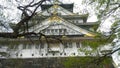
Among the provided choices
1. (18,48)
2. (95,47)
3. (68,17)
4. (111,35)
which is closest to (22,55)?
(18,48)

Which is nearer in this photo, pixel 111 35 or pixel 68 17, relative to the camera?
pixel 111 35

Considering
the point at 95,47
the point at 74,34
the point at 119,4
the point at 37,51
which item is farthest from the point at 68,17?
the point at 119,4

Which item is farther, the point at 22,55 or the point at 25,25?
the point at 22,55

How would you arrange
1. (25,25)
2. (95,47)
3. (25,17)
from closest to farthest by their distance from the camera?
1. (25,17)
2. (25,25)
3. (95,47)

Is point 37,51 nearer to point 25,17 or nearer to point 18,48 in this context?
point 18,48

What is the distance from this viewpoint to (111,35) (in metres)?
12.9

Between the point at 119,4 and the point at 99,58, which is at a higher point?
the point at 119,4

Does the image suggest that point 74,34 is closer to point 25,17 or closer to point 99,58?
point 99,58

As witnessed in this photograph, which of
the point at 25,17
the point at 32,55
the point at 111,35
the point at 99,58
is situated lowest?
the point at 32,55

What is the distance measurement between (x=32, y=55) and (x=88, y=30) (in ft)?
20.3

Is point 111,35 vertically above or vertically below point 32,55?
above

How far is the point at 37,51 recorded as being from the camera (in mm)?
25438

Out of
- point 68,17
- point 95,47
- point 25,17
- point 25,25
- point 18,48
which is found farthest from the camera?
point 68,17

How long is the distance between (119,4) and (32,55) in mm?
14505
